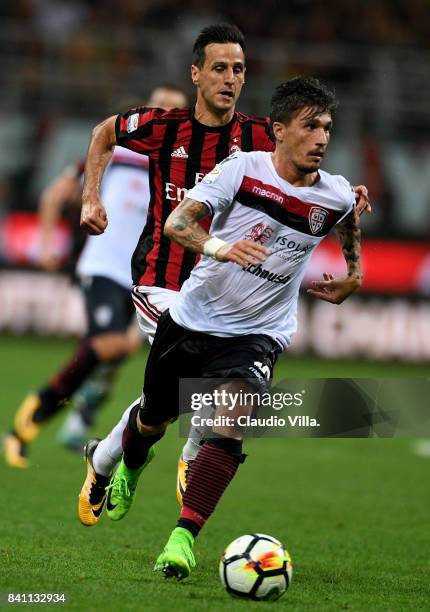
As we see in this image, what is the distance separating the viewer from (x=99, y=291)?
9203 mm

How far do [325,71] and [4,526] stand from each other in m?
12.6

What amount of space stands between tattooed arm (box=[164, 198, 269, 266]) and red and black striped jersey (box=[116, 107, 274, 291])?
0.92 meters

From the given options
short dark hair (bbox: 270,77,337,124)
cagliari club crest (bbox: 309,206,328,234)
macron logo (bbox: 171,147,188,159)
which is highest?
short dark hair (bbox: 270,77,337,124)

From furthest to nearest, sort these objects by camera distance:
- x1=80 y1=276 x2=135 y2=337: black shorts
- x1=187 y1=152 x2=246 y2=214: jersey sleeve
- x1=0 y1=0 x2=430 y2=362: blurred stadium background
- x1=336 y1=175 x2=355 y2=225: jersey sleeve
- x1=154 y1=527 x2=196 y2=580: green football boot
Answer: x1=0 y1=0 x2=430 y2=362: blurred stadium background < x1=80 y1=276 x2=135 y2=337: black shorts < x1=336 y1=175 x2=355 y2=225: jersey sleeve < x1=187 y1=152 x2=246 y2=214: jersey sleeve < x1=154 y1=527 x2=196 y2=580: green football boot

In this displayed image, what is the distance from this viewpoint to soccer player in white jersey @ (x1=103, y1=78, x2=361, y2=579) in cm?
515

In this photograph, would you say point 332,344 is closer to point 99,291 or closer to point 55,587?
point 99,291

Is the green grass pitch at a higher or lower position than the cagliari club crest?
lower

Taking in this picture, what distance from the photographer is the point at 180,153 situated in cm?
604

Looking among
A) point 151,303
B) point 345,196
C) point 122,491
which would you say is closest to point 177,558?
point 122,491

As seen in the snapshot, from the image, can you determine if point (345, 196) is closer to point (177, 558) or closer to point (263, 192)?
point (263, 192)

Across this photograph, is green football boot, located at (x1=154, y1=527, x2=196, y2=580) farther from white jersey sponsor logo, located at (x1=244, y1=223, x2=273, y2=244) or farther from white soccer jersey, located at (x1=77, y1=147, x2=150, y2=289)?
white soccer jersey, located at (x1=77, y1=147, x2=150, y2=289)

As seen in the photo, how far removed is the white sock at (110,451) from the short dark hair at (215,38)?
69.0 inches

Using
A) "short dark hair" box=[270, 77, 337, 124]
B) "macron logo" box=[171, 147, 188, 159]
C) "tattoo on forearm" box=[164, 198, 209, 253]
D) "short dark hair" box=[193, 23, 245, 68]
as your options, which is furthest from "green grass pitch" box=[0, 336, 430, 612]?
"short dark hair" box=[193, 23, 245, 68]

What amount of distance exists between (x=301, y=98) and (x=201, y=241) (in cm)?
81
